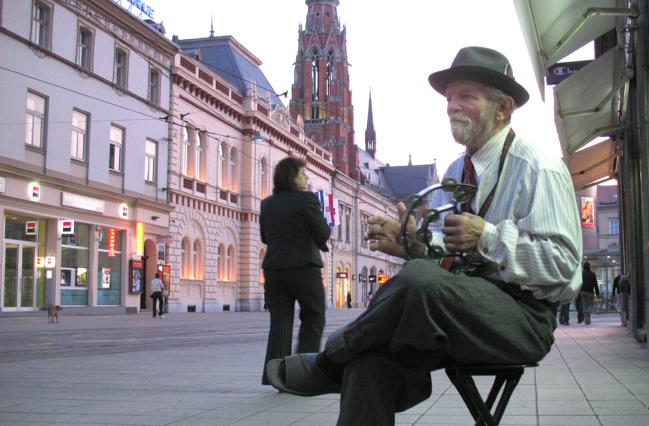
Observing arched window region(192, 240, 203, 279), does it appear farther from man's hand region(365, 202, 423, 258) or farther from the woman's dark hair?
man's hand region(365, 202, 423, 258)

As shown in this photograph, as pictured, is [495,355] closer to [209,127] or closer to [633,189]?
[633,189]

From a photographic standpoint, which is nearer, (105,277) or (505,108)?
(505,108)

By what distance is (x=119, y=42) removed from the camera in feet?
105

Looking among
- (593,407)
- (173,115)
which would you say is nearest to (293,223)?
(593,407)

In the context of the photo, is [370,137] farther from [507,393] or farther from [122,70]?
[507,393]

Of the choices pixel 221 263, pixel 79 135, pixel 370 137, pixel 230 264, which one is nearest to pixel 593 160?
pixel 79 135

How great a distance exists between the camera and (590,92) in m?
11.3

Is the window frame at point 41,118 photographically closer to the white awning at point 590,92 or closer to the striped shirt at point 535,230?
the white awning at point 590,92

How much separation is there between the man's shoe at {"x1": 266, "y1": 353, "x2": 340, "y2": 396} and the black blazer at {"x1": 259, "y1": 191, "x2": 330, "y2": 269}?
365cm

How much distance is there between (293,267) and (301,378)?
12.2 feet

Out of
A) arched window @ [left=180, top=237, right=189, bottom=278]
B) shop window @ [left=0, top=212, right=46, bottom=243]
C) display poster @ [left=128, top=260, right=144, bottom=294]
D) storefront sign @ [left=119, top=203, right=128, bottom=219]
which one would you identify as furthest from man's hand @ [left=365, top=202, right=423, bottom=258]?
arched window @ [left=180, top=237, right=189, bottom=278]

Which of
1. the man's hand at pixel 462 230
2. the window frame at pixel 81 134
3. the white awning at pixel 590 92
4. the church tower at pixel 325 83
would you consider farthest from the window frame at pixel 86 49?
the church tower at pixel 325 83

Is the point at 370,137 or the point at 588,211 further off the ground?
the point at 370,137

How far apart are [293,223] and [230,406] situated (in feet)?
4.90
